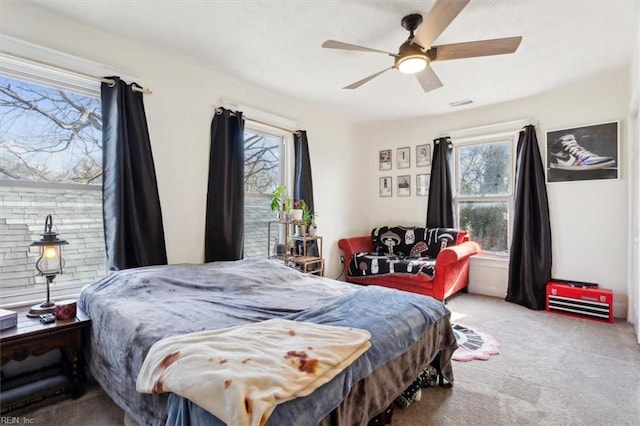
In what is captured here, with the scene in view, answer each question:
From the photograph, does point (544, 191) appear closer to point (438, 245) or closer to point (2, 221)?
point (438, 245)

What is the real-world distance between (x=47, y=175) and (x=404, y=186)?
4.31 m

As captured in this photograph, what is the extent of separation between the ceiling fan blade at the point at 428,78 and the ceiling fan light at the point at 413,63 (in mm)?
114

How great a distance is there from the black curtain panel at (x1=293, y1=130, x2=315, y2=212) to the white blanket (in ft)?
8.67

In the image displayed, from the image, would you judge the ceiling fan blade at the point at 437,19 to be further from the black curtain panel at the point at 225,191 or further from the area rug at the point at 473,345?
the area rug at the point at 473,345

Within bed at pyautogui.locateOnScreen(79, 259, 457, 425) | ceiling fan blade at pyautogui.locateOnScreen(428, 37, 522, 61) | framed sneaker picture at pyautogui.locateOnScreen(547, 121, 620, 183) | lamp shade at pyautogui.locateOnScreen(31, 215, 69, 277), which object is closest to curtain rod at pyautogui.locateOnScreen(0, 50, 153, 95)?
lamp shade at pyautogui.locateOnScreen(31, 215, 69, 277)

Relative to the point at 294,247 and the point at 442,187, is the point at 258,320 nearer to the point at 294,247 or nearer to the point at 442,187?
the point at 294,247

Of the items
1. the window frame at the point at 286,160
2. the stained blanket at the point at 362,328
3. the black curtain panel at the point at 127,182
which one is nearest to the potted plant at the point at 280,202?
the window frame at the point at 286,160

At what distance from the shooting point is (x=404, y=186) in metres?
4.99

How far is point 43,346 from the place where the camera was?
1.81m

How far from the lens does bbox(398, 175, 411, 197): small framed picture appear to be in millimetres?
4945

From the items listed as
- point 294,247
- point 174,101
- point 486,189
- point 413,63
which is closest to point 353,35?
point 413,63

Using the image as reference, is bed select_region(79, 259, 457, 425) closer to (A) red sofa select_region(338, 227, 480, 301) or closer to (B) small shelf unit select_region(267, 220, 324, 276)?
(B) small shelf unit select_region(267, 220, 324, 276)

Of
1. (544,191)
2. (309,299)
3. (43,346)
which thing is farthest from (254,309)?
(544,191)

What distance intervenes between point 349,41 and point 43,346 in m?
2.96
